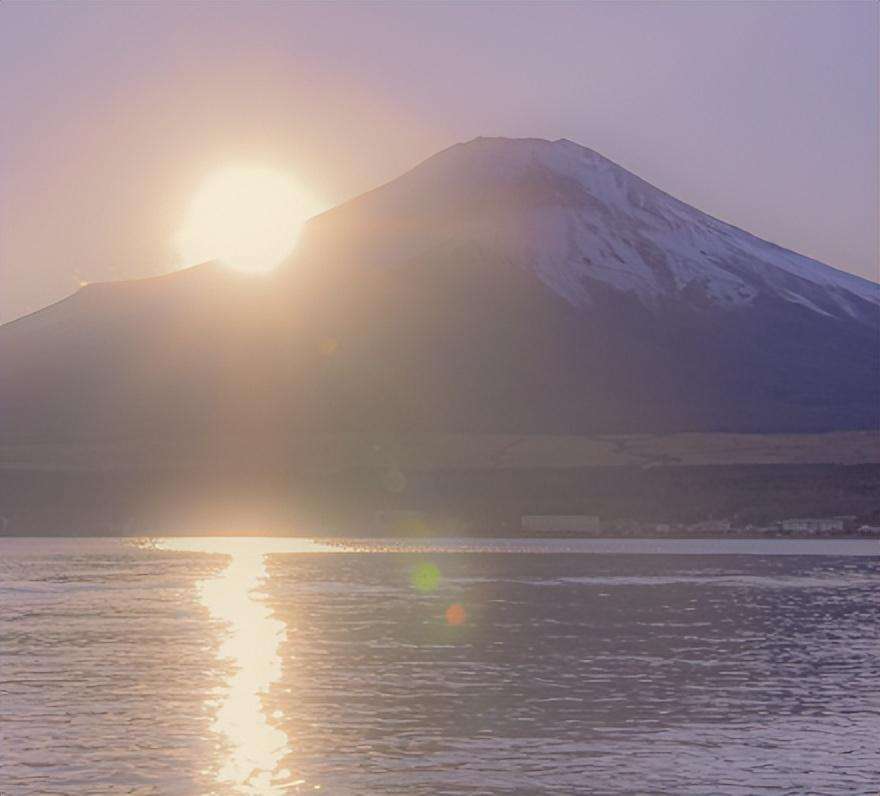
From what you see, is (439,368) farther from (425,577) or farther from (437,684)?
(437,684)

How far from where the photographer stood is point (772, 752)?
2231 cm

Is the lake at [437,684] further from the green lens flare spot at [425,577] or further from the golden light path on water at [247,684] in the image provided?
the green lens flare spot at [425,577]

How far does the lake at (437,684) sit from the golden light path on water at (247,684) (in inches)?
2.9

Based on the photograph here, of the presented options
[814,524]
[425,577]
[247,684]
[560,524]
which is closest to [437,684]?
[247,684]

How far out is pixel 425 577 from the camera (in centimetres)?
5541

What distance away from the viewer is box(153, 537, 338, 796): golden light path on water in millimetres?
20375

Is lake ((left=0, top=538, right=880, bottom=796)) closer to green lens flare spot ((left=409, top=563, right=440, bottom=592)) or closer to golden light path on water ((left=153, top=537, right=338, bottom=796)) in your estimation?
golden light path on water ((left=153, top=537, right=338, bottom=796))

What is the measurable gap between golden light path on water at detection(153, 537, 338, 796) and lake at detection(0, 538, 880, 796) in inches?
2.9

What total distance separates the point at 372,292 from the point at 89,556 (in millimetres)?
129747

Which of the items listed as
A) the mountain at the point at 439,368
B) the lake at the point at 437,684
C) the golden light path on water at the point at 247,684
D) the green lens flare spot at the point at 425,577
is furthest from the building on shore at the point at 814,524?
the mountain at the point at 439,368

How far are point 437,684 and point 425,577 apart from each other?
26.8 m

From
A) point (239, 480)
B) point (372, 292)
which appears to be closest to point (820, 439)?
point (239, 480)

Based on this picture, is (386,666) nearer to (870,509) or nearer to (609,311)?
(870,509)

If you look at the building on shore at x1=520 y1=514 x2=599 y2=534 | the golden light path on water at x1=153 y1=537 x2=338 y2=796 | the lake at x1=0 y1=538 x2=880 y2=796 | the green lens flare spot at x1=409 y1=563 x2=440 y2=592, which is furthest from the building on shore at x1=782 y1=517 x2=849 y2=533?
the golden light path on water at x1=153 y1=537 x2=338 y2=796
